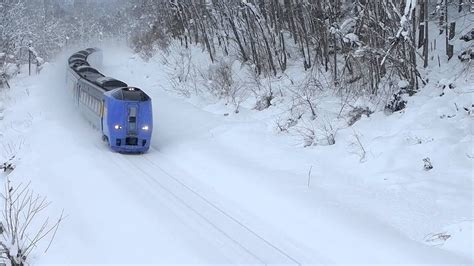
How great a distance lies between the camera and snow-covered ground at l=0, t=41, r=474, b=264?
8.88 m

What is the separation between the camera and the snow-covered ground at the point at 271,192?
8.88m

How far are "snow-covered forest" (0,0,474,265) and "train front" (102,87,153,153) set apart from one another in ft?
1.72

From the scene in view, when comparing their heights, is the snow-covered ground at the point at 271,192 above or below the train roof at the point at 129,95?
below

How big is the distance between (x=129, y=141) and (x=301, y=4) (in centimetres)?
993

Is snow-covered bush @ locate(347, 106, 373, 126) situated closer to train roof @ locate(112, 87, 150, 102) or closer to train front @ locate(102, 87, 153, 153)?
train front @ locate(102, 87, 153, 153)

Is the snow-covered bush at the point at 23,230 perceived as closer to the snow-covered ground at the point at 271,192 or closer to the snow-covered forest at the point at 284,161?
the snow-covered forest at the point at 284,161

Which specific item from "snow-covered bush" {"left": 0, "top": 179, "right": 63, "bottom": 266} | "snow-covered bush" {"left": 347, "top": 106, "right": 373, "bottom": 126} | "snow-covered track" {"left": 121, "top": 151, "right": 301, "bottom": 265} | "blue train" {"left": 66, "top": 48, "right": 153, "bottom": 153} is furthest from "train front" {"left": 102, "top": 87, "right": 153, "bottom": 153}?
"snow-covered bush" {"left": 347, "top": 106, "right": 373, "bottom": 126}

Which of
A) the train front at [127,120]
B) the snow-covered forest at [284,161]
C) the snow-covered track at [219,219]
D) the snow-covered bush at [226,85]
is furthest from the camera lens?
the snow-covered bush at [226,85]

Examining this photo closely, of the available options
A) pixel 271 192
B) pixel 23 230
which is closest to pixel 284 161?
pixel 271 192

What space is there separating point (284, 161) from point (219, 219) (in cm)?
411

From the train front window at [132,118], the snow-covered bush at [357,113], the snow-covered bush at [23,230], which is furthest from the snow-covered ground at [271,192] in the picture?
the train front window at [132,118]

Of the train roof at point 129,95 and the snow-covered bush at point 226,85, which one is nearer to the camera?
the train roof at point 129,95

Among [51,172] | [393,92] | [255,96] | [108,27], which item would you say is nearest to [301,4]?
[255,96]

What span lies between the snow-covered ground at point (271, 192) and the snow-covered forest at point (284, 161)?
44 millimetres
